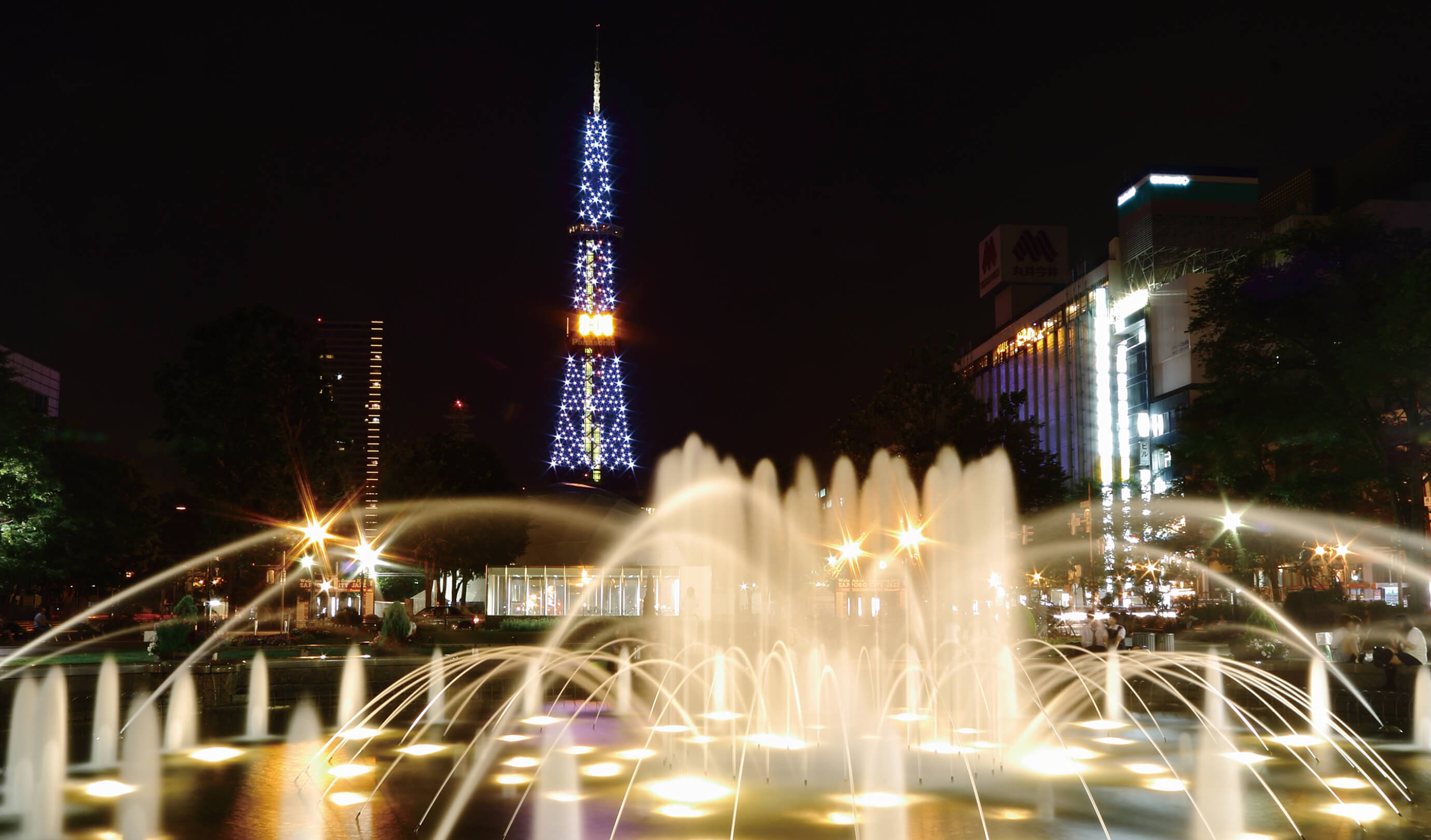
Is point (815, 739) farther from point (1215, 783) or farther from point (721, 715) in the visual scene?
point (1215, 783)

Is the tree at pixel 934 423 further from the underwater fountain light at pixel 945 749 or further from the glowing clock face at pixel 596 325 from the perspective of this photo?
the glowing clock face at pixel 596 325

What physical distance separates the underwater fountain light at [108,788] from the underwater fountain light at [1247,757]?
13.4 metres

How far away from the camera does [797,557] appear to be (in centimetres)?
5219

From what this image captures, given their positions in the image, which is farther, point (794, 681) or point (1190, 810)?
point (794, 681)

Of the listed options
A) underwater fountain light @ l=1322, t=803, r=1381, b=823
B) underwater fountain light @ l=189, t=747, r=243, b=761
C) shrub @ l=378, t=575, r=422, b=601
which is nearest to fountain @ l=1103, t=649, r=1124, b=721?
underwater fountain light @ l=1322, t=803, r=1381, b=823

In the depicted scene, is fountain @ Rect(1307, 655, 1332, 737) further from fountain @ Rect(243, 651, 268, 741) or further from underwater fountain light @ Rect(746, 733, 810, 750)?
fountain @ Rect(243, 651, 268, 741)

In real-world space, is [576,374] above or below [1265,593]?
above

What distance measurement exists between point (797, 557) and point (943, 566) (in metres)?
18.0

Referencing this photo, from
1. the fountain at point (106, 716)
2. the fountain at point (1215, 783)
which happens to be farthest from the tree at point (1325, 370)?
the fountain at point (106, 716)

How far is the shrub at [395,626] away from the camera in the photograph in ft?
94.8

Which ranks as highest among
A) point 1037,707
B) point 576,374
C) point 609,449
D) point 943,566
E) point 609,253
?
point 609,253

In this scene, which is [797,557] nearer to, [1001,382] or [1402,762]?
[1402,762]

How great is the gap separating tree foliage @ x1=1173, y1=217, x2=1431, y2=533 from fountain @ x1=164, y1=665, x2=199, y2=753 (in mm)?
26712

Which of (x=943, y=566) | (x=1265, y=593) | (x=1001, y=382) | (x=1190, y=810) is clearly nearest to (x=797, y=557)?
(x=943, y=566)
